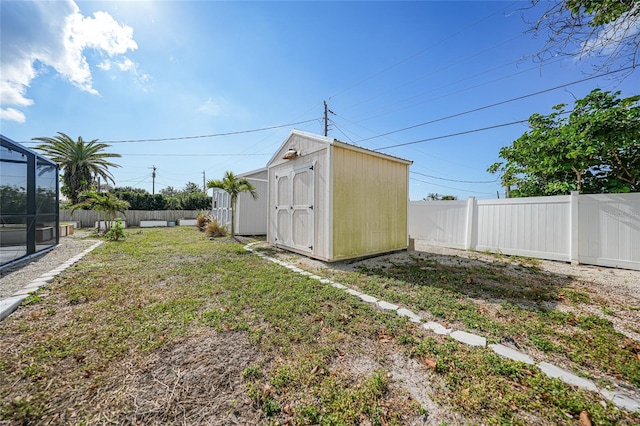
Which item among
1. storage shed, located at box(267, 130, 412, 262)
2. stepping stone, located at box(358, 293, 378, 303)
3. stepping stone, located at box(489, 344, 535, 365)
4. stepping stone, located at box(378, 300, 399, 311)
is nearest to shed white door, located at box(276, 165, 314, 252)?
storage shed, located at box(267, 130, 412, 262)

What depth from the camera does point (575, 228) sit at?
5457 millimetres

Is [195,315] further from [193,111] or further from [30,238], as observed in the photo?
[193,111]

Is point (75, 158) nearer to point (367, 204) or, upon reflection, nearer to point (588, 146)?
point (367, 204)

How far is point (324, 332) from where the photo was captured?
7.85 feet

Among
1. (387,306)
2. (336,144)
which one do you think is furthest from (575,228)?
(336,144)

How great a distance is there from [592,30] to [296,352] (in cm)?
474

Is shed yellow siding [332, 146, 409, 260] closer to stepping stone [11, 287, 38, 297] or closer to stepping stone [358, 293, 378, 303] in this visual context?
stepping stone [358, 293, 378, 303]

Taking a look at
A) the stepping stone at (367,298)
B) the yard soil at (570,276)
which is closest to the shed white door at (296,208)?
the yard soil at (570,276)

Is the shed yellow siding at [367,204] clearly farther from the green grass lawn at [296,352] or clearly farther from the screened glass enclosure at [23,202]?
the screened glass enclosure at [23,202]

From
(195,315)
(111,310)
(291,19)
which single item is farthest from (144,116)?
(195,315)

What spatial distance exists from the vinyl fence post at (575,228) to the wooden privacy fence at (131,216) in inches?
769

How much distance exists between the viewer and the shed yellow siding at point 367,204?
5.46 meters

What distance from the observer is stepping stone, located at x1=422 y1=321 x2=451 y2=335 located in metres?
2.41

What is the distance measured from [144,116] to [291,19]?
341 inches
